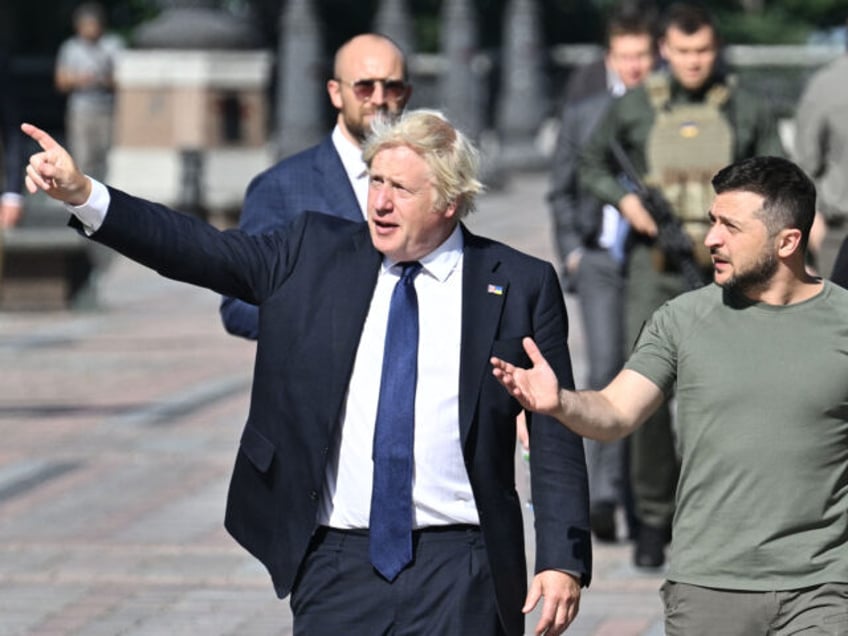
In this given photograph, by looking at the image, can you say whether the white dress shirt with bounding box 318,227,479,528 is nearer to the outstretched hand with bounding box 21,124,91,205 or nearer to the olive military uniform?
the outstretched hand with bounding box 21,124,91,205

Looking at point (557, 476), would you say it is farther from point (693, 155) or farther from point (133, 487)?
point (133, 487)

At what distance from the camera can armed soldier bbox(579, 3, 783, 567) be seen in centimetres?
856

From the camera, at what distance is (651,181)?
8695mm

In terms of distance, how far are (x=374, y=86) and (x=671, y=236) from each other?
2177mm

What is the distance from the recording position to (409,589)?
5160 mm

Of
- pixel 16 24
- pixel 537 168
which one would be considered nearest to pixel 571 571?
pixel 537 168

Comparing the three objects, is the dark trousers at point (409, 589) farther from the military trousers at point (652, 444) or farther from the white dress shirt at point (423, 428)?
the military trousers at point (652, 444)

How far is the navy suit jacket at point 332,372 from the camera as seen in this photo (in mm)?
5203

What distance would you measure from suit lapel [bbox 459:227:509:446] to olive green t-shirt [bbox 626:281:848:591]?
13.6 inches

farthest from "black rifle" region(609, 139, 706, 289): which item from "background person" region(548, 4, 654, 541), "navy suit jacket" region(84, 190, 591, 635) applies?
"navy suit jacket" region(84, 190, 591, 635)

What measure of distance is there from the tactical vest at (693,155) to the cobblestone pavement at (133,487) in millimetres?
1365

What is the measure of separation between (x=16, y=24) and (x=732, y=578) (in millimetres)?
53906

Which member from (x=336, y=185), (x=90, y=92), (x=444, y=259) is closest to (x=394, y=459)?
(x=444, y=259)

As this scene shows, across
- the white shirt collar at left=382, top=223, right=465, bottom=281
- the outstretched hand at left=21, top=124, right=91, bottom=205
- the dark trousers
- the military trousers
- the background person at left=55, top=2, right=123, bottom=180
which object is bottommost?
the background person at left=55, top=2, right=123, bottom=180
